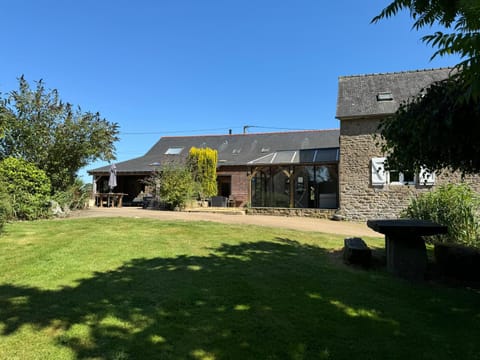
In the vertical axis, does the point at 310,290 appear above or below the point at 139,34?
below

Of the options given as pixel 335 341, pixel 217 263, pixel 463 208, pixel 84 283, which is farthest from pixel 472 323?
pixel 463 208

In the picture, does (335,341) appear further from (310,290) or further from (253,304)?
(310,290)

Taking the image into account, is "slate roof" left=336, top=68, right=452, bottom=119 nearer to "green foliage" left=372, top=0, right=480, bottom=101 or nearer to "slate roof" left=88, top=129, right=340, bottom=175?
"slate roof" left=88, top=129, right=340, bottom=175

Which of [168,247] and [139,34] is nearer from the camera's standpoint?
[168,247]

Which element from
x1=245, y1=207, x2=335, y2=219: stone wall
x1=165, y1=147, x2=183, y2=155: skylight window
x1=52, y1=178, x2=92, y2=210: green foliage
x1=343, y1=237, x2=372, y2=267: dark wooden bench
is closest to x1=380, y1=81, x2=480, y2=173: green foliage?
x1=343, y1=237, x2=372, y2=267: dark wooden bench

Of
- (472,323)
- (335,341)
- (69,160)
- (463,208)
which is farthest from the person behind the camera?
(69,160)

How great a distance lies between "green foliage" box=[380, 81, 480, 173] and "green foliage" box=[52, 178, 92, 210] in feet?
34.4

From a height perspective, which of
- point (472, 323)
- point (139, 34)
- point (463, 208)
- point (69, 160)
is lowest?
point (472, 323)

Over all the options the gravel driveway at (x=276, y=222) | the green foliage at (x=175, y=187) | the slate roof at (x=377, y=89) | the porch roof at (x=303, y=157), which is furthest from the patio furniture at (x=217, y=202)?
the slate roof at (x=377, y=89)

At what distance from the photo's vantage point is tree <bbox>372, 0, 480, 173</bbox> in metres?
1.14

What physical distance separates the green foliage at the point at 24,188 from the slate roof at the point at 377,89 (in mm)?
11553

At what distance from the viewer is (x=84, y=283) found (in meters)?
3.31

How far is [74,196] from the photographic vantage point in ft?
38.1

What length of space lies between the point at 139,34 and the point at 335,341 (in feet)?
40.8
